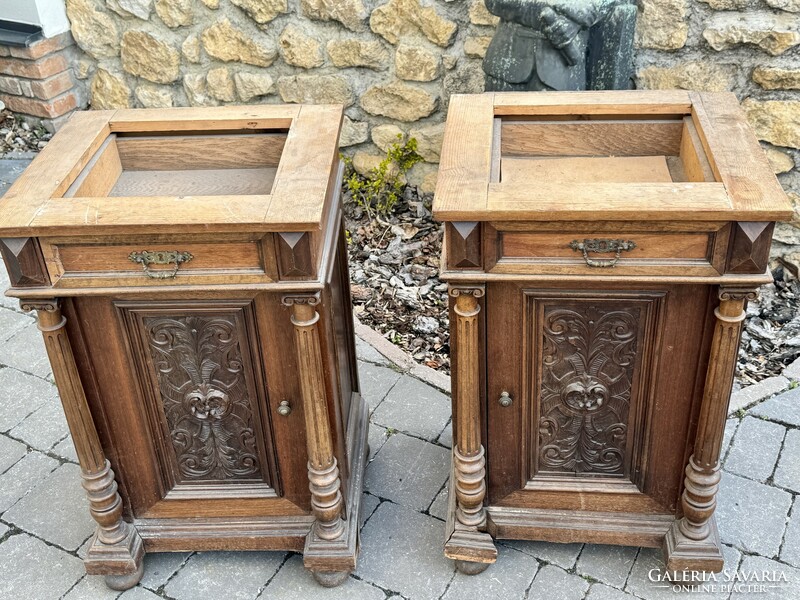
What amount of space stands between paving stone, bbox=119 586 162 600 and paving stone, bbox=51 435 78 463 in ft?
1.97

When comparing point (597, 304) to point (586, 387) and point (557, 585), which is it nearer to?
point (586, 387)

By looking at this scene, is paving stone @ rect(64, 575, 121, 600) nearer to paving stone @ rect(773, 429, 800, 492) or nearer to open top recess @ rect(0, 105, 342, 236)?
open top recess @ rect(0, 105, 342, 236)

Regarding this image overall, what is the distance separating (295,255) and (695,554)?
1.34 metres

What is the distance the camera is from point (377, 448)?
288cm

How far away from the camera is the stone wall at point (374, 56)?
10.5 feet

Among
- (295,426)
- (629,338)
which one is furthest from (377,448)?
(629,338)

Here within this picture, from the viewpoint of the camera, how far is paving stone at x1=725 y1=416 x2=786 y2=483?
2.72 metres

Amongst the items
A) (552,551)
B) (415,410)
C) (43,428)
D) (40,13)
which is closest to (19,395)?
(43,428)

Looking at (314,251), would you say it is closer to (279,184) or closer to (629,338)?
(279,184)

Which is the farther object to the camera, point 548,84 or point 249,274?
point 548,84

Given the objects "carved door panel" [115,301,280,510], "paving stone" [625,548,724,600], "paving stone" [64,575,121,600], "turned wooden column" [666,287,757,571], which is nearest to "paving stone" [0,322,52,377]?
"paving stone" [64,575,121,600]

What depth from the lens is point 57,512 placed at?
2.69 metres

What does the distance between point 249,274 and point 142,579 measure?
3.46ft

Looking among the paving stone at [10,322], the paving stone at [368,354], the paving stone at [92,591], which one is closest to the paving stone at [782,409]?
the paving stone at [368,354]
